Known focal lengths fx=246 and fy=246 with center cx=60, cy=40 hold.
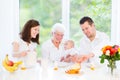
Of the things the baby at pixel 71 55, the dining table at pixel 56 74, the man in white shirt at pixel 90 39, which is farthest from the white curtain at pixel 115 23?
the dining table at pixel 56 74

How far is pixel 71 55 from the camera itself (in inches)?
115

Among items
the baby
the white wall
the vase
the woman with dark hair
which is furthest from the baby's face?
the white wall

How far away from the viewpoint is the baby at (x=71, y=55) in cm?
288

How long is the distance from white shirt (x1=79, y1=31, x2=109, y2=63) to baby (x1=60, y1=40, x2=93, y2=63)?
4.5 inches

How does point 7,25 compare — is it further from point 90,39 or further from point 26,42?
point 90,39

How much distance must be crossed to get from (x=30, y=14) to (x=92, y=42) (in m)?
1.19

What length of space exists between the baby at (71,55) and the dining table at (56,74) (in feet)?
0.85

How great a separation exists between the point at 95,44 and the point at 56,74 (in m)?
0.87

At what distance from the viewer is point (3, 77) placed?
2172mm

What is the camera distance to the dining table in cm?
216

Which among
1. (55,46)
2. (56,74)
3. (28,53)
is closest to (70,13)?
(55,46)

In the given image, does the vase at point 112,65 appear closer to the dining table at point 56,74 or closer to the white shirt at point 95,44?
the dining table at point 56,74

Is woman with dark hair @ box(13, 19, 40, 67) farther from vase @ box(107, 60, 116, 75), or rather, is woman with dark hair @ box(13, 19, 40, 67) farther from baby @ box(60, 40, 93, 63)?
vase @ box(107, 60, 116, 75)

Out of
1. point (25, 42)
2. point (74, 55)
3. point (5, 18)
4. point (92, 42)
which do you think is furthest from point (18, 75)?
point (5, 18)
